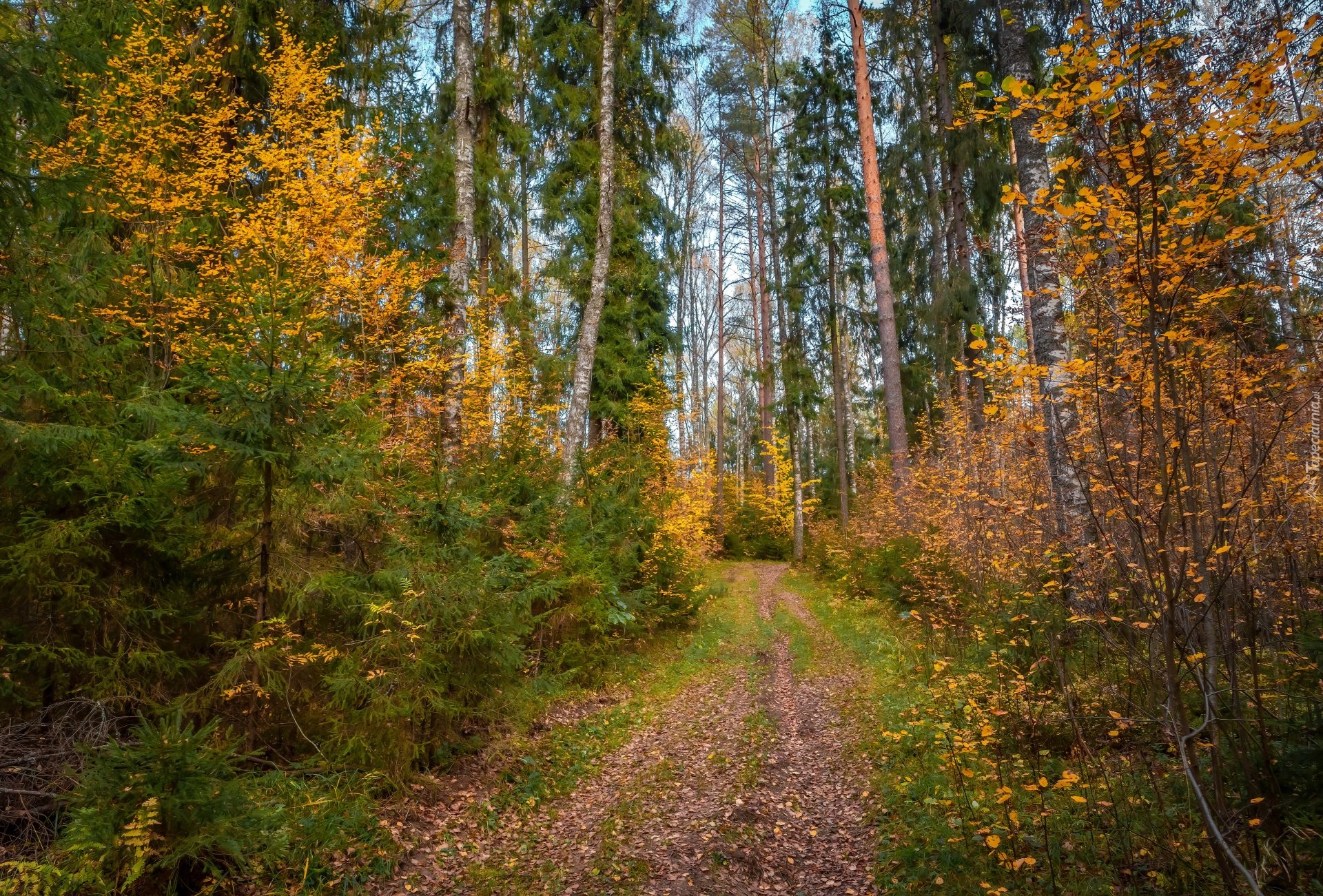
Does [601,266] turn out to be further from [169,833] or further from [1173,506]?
[169,833]

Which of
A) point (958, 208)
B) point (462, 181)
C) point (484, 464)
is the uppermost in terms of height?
point (958, 208)

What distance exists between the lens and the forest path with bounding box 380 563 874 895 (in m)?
4.25

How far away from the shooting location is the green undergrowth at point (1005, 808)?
11.1 ft

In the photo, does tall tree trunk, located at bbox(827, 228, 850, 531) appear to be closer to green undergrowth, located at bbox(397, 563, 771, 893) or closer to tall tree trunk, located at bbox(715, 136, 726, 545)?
tall tree trunk, located at bbox(715, 136, 726, 545)

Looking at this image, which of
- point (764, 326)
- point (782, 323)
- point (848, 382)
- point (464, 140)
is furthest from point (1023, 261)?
point (848, 382)

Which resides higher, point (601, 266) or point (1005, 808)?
point (601, 266)

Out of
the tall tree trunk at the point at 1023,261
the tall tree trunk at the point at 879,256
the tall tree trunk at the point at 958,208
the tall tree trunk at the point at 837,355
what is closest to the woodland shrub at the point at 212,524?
the tall tree trunk at the point at 1023,261

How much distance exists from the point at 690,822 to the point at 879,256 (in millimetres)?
10789

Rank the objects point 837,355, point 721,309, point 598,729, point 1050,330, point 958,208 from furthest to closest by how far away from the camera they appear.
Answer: point 721,309, point 837,355, point 958,208, point 598,729, point 1050,330

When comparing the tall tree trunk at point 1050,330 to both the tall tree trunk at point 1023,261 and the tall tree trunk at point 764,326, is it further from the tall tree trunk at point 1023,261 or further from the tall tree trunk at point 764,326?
the tall tree trunk at point 764,326

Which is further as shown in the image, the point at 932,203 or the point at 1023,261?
the point at 932,203

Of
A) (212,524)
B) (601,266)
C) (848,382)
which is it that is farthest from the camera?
(848,382)

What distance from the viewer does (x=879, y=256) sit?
1233cm

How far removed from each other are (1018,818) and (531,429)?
6851 mm
